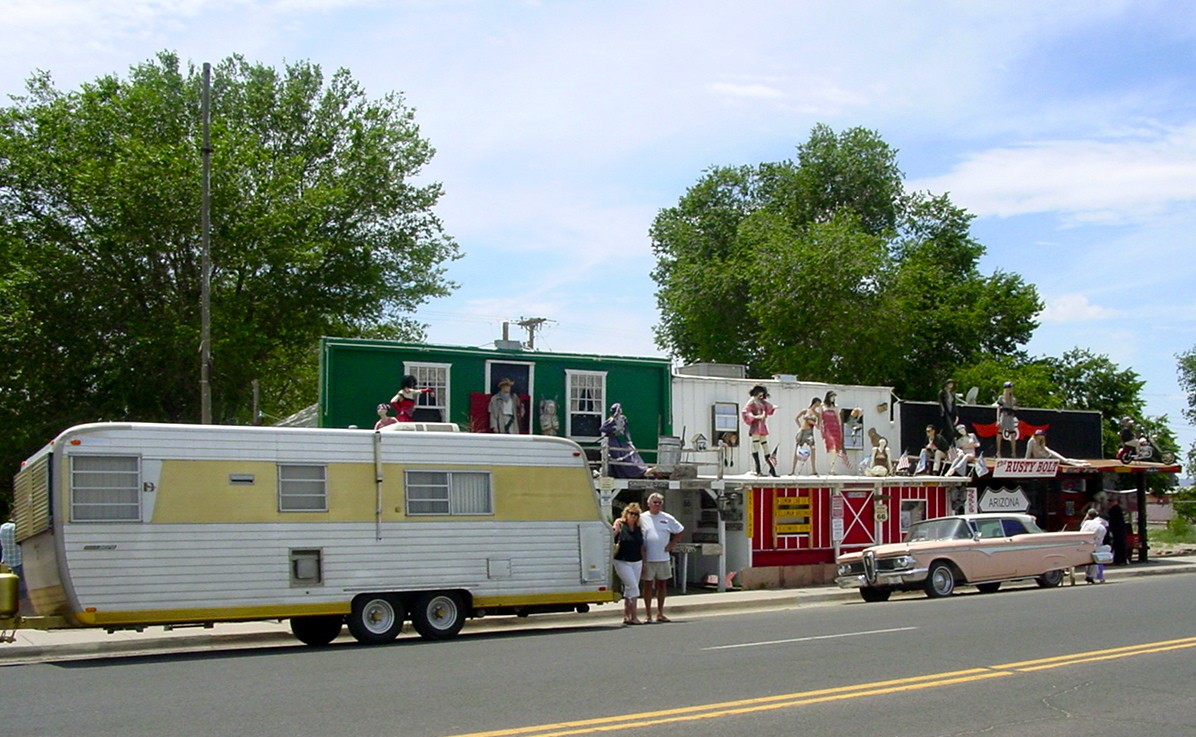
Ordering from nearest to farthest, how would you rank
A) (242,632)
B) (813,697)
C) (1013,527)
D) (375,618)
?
(813,697), (375,618), (242,632), (1013,527)

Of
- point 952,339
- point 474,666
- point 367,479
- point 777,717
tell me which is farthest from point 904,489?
point 952,339

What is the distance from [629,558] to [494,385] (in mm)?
7515

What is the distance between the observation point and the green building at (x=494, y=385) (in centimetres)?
2331

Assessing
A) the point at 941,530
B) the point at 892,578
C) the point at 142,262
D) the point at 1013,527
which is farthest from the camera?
the point at 142,262

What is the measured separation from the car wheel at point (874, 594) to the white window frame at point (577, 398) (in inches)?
238

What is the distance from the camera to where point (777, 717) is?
9.42 m

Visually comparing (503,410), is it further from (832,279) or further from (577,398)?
(832,279)

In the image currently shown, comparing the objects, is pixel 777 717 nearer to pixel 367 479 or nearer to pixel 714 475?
pixel 367 479

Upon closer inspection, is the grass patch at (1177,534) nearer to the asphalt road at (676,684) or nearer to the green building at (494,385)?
the green building at (494,385)

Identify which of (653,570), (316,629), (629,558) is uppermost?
(629,558)

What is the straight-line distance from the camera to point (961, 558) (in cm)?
2234

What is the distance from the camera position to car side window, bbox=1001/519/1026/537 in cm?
2333

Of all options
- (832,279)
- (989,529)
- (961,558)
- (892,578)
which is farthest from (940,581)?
(832,279)

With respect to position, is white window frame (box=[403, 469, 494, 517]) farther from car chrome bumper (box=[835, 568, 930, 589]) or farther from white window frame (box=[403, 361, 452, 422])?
car chrome bumper (box=[835, 568, 930, 589])
